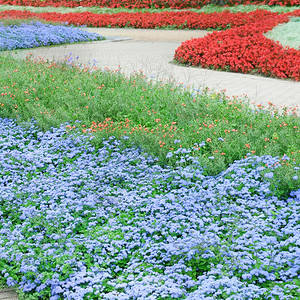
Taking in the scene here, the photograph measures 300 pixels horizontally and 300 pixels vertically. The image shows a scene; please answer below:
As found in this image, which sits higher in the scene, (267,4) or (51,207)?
(267,4)

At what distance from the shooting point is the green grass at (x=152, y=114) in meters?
5.52

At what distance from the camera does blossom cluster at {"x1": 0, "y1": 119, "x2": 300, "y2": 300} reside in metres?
3.41

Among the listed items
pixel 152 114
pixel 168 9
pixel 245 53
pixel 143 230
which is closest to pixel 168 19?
pixel 168 9

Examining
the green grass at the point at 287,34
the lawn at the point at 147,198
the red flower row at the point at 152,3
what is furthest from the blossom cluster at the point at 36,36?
the red flower row at the point at 152,3

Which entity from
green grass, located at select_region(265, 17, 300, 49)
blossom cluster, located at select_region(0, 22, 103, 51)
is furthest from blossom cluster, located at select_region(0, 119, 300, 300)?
blossom cluster, located at select_region(0, 22, 103, 51)

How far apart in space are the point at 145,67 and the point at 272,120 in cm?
559

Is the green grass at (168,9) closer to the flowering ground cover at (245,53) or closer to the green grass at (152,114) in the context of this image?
the flowering ground cover at (245,53)

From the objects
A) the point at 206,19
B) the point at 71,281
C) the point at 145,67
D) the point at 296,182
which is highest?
the point at 206,19

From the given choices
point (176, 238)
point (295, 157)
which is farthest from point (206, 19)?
point (176, 238)

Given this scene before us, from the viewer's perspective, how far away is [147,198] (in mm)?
4707

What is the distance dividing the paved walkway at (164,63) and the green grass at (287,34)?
3094mm

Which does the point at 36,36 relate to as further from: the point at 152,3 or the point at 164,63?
the point at 152,3

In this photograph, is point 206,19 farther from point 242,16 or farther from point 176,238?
point 176,238

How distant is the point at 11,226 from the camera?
447 centimetres
